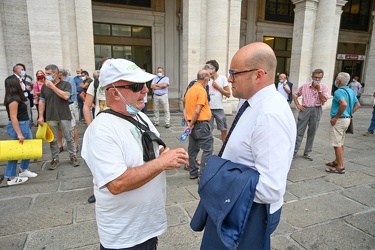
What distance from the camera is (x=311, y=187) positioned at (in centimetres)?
409

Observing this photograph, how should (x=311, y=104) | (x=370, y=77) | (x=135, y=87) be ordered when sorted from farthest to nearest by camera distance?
1. (x=370, y=77)
2. (x=311, y=104)
3. (x=135, y=87)

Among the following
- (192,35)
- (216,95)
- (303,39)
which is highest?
(303,39)

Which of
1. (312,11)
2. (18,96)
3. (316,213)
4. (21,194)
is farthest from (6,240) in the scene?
(312,11)

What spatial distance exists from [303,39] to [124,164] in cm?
1275

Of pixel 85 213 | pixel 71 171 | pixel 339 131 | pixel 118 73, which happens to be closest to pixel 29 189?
pixel 71 171

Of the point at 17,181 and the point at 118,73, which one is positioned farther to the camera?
the point at 17,181

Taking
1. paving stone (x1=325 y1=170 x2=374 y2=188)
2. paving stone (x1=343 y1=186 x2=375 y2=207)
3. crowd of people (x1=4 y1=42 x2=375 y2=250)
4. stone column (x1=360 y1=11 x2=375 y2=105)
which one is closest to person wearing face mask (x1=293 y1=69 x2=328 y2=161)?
paving stone (x1=325 y1=170 x2=374 y2=188)

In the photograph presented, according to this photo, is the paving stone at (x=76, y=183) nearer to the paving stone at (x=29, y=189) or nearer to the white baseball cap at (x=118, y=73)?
the paving stone at (x=29, y=189)

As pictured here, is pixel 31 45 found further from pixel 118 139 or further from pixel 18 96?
pixel 118 139

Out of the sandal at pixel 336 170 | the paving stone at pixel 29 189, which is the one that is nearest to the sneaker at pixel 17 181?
the paving stone at pixel 29 189

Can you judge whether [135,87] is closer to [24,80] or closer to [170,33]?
[24,80]

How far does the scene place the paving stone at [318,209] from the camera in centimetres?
313

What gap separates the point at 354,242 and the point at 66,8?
31.1 feet

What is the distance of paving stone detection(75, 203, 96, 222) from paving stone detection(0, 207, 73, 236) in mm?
85
